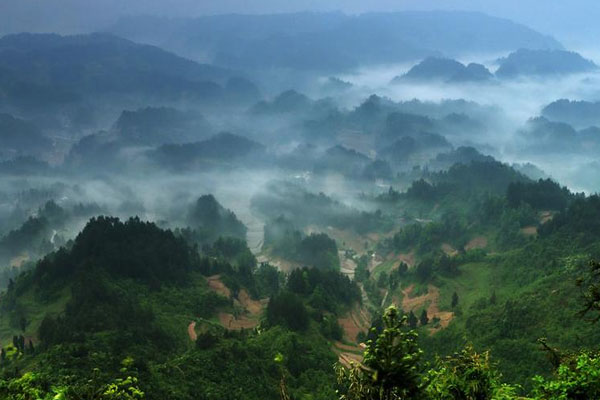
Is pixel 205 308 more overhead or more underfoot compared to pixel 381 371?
more underfoot

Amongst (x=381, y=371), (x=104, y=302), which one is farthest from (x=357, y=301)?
(x=381, y=371)

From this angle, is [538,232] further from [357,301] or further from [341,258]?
[341,258]

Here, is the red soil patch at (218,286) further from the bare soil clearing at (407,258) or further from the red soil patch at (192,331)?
the bare soil clearing at (407,258)

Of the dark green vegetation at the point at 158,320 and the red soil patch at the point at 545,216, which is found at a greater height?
the red soil patch at the point at 545,216

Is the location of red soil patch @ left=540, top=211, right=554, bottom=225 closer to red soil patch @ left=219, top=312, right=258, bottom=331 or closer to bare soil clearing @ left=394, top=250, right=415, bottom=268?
bare soil clearing @ left=394, top=250, right=415, bottom=268

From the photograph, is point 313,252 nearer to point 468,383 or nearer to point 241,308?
point 241,308

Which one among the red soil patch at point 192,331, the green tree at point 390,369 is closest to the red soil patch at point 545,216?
the red soil patch at point 192,331

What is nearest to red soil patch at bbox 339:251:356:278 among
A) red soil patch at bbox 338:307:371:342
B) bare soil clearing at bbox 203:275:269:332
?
red soil patch at bbox 338:307:371:342
